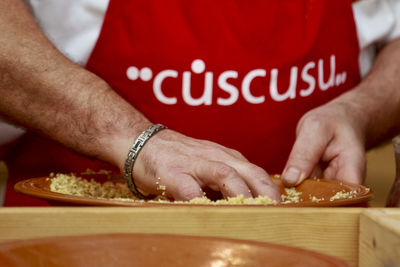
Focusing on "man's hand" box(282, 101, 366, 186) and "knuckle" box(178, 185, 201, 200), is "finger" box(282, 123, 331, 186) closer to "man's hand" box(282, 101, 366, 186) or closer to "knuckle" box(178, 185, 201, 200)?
"man's hand" box(282, 101, 366, 186)

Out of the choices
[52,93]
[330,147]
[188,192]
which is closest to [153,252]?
[188,192]

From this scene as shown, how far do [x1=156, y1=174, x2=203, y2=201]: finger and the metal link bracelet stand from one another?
60 mm

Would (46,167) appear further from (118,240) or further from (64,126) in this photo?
(118,240)

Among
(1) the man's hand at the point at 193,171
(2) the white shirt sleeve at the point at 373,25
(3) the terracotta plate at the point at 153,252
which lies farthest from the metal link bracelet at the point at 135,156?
(2) the white shirt sleeve at the point at 373,25

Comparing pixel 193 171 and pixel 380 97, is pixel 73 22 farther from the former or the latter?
pixel 380 97

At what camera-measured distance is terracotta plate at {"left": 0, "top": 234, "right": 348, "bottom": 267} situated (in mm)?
361

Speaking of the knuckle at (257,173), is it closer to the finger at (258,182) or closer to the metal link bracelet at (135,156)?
the finger at (258,182)

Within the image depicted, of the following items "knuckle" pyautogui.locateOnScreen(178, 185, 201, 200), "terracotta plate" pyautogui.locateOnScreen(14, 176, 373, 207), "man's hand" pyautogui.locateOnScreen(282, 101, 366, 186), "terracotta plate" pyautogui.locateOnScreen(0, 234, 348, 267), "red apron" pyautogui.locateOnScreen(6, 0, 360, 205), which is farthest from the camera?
"red apron" pyautogui.locateOnScreen(6, 0, 360, 205)

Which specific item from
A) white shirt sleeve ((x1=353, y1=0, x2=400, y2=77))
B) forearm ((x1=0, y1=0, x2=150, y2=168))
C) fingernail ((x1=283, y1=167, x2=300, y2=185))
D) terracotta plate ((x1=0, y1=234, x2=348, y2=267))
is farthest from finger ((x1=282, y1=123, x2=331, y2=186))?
terracotta plate ((x1=0, y1=234, x2=348, y2=267))

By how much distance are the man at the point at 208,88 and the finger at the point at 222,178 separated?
2 centimetres

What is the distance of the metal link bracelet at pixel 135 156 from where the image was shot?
0.82m

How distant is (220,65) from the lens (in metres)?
1.09

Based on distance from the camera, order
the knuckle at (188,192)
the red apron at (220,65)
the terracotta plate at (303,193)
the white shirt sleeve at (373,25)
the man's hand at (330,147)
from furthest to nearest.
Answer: the white shirt sleeve at (373,25) → the red apron at (220,65) → the man's hand at (330,147) → the knuckle at (188,192) → the terracotta plate at (303,193)

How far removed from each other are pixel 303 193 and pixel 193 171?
0.17 meters
